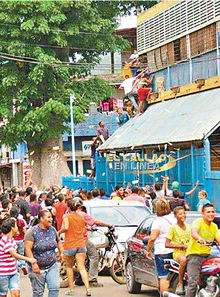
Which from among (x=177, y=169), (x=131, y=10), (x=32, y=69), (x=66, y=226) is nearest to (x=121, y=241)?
(x=66, y=226)

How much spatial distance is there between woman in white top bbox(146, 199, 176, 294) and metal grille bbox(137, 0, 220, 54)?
16.3 m

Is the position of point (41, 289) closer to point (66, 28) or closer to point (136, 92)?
point (136, 92)

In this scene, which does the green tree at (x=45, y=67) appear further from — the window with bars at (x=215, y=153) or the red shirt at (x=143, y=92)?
the window with bars at (x=215, y=153)

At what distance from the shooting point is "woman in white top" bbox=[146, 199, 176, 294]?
43.6 ft

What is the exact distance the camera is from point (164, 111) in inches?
1257

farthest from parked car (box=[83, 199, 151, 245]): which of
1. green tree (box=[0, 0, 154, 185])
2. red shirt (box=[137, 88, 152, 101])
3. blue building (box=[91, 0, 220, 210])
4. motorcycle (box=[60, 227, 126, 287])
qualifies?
green tree (box=[0, 0, 154, 185])

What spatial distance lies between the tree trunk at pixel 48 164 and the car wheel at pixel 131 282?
83.7 feet

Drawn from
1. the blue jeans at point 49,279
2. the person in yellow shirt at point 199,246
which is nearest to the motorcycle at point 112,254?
the blue jeans at point 49,279

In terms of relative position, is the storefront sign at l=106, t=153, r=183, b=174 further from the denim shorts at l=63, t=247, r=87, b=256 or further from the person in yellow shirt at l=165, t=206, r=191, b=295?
the person in yellow shirt at l=165, t=206, r=191, b=295

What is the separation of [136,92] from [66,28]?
624 centimetres

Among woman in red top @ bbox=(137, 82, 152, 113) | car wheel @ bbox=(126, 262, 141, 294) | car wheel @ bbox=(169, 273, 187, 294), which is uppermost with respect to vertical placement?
woman in red top @ bbox=(137, 82, 152, 113)

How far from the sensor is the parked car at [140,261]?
1470 cm

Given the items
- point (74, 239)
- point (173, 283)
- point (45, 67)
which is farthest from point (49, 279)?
point (45, 67)

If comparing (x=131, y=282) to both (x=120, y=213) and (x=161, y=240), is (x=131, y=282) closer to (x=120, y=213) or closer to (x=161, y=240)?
(x=161, y=240)
